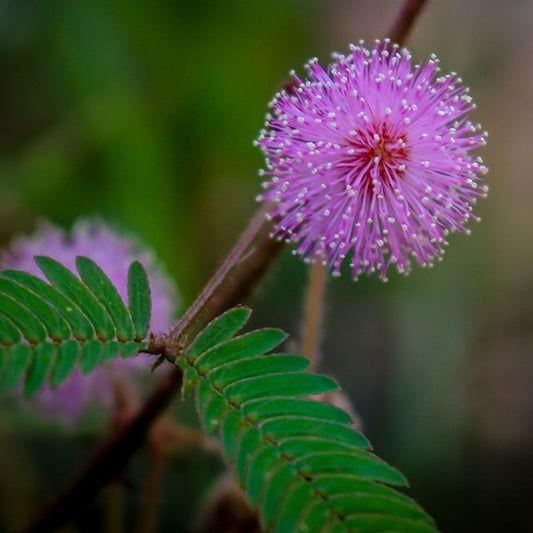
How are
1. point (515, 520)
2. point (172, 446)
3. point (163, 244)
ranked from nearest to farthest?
point (172, 446)
point (515, 520)
point (163, 244)

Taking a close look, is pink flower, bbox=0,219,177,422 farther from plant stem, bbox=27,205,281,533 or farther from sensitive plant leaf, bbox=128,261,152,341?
sensitive plant leaf, bbox=128,261,152,341

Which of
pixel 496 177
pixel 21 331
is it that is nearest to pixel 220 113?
pixel 496 177

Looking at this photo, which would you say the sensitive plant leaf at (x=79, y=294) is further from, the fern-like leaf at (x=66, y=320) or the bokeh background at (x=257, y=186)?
the bokeh background at (x=257, y=186)

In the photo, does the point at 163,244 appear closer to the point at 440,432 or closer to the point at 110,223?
the point at 110,223

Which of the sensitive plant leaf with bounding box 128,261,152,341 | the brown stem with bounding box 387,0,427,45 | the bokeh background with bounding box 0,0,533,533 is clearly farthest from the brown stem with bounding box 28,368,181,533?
the bokeh background with bounding box 0,0,533,533

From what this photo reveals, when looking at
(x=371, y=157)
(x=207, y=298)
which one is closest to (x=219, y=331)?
(x=207, y=298)

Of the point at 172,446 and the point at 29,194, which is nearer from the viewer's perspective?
the point at 172,446

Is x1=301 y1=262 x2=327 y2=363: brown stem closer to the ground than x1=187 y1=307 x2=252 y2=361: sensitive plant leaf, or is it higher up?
higher up
